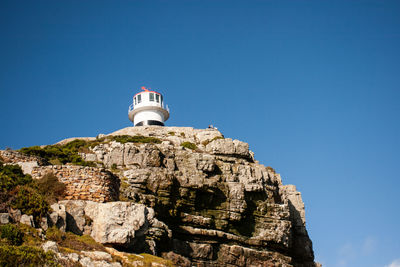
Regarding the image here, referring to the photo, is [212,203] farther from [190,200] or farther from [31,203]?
[31,203]

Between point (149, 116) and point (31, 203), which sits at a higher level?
point (149, 116)

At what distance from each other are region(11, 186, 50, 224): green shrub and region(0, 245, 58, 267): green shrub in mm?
2760

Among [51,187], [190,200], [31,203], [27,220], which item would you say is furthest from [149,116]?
[27,220]

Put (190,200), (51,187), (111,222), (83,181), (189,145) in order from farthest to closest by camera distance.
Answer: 1. (189,145)
2. (190,200)
3. (83,181)
4. (51,187)
5. (111,222)

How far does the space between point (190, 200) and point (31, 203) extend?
14.3 meters

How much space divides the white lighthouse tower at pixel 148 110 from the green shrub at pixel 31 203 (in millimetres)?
41739

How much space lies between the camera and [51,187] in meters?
20.2

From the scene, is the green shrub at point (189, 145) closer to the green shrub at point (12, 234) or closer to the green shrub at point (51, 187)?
the green shrub at point (51, 187)

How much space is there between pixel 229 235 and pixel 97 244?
47.3 feet

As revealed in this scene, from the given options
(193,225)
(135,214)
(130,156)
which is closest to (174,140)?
(130,156)

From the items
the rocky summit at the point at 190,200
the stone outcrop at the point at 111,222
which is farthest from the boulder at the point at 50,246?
the rocky summit at the point at 190,200

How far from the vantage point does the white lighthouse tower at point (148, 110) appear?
6019 cm

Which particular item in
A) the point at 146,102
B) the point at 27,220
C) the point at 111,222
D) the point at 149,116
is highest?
the point at 146,102

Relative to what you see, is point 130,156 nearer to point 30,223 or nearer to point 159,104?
point 30,223
